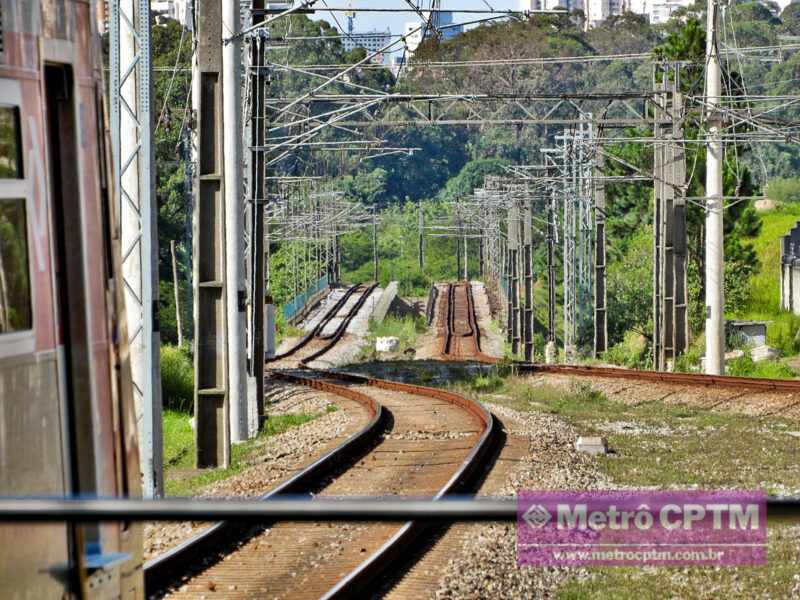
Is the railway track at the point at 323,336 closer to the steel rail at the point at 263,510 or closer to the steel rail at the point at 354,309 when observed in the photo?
the steel rail at the point at 354,309

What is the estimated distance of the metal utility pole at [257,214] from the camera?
63.4 feet

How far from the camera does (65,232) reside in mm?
4949

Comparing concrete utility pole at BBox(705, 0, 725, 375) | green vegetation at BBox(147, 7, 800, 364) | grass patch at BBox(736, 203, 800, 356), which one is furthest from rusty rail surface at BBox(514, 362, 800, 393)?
green vegetation at BBox(147, 7, 800, 364)

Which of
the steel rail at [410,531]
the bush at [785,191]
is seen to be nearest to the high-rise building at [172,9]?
the steel rail at [410,531]

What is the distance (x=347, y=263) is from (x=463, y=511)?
332 ft

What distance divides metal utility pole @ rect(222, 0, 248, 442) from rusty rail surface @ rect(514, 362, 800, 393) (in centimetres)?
962

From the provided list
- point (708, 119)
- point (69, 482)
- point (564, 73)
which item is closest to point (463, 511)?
point (69, 482)

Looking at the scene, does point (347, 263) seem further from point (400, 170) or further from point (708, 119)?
point (708, 119)

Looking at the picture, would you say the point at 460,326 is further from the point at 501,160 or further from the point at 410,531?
the point at 501,160

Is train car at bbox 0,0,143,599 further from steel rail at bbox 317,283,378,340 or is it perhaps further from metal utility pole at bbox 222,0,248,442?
steel rail at bbox 317,283,378,340

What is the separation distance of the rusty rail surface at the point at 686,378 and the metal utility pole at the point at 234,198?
379 inches

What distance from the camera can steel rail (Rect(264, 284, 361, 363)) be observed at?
1607 inches

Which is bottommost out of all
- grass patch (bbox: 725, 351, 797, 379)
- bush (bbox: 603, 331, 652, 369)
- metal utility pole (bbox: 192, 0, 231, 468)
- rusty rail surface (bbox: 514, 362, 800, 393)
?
bush (bbox: 603, 331, 652, 369)

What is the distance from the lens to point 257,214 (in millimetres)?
19922
